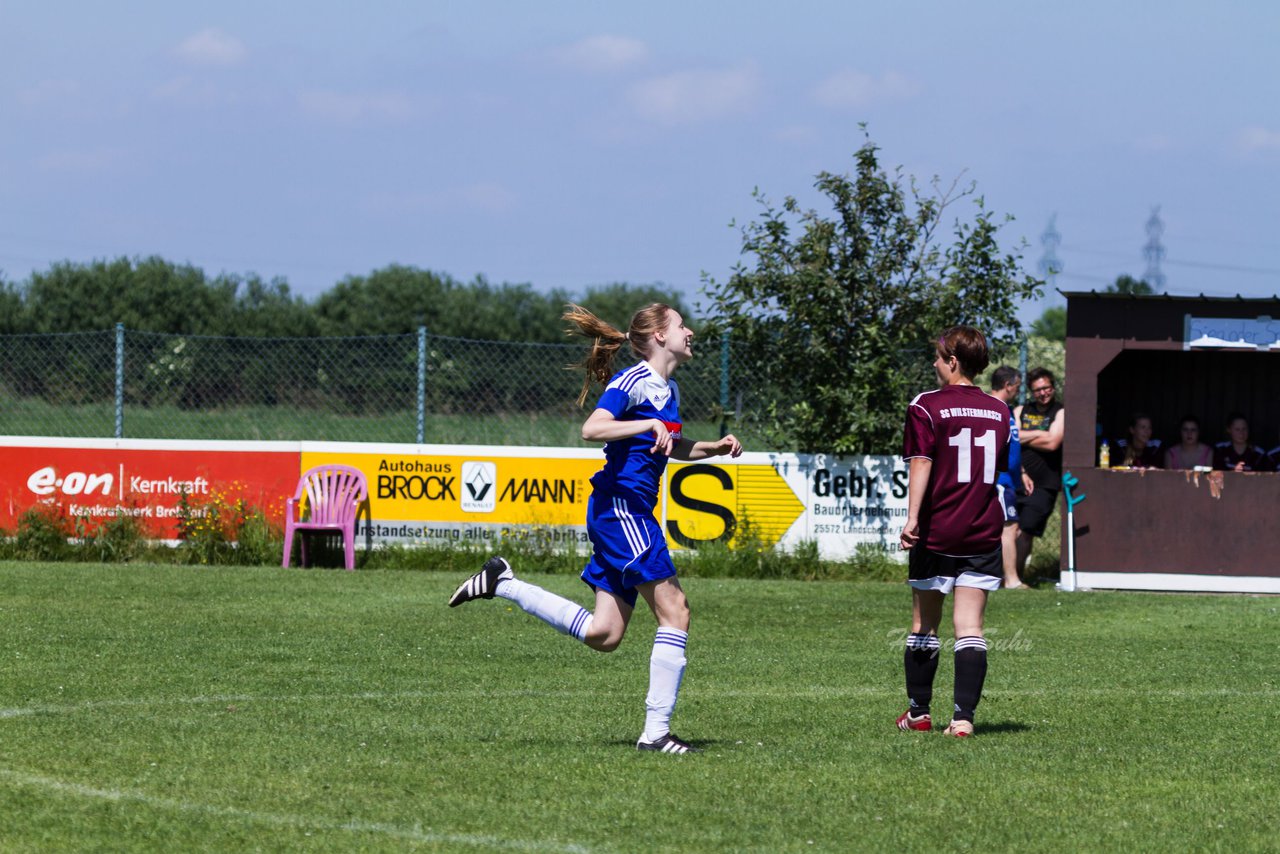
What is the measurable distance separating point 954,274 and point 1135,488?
2806 mm

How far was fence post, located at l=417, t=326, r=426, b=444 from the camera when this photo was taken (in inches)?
612

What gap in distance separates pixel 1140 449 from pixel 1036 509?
1.30 metres

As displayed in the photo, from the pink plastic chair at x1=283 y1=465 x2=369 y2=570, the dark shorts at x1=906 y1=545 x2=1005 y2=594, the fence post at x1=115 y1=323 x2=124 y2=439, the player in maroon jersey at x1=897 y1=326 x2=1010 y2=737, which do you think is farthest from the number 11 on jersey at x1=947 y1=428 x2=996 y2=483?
the fence post at x1=115 y1=323 x2=124 y2=439

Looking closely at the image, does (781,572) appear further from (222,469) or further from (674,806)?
(674,806)

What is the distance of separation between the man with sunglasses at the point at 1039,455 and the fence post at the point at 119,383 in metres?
8.54

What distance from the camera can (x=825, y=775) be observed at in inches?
229

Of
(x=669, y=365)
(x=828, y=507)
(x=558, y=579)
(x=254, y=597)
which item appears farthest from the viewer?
(x=828, y=507)

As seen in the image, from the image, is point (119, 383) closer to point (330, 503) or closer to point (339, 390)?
point (330, 503)

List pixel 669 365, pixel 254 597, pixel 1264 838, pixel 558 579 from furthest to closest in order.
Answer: pixel 558 579 < pixel 254 597 < pixel 669 365 < pixel 1264 838

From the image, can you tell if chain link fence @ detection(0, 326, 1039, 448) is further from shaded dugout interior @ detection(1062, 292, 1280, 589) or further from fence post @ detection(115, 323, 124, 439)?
shaded dugout interior @ detection(1062, 292, 1280, 589)

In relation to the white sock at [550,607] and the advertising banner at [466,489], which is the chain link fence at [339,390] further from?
the white sock at [550,607]

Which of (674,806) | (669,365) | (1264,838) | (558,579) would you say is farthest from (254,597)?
(1264,838)

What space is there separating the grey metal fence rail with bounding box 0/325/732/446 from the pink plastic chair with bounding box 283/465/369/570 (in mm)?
805

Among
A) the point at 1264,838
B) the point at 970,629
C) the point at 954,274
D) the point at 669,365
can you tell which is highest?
the point at 954,274
